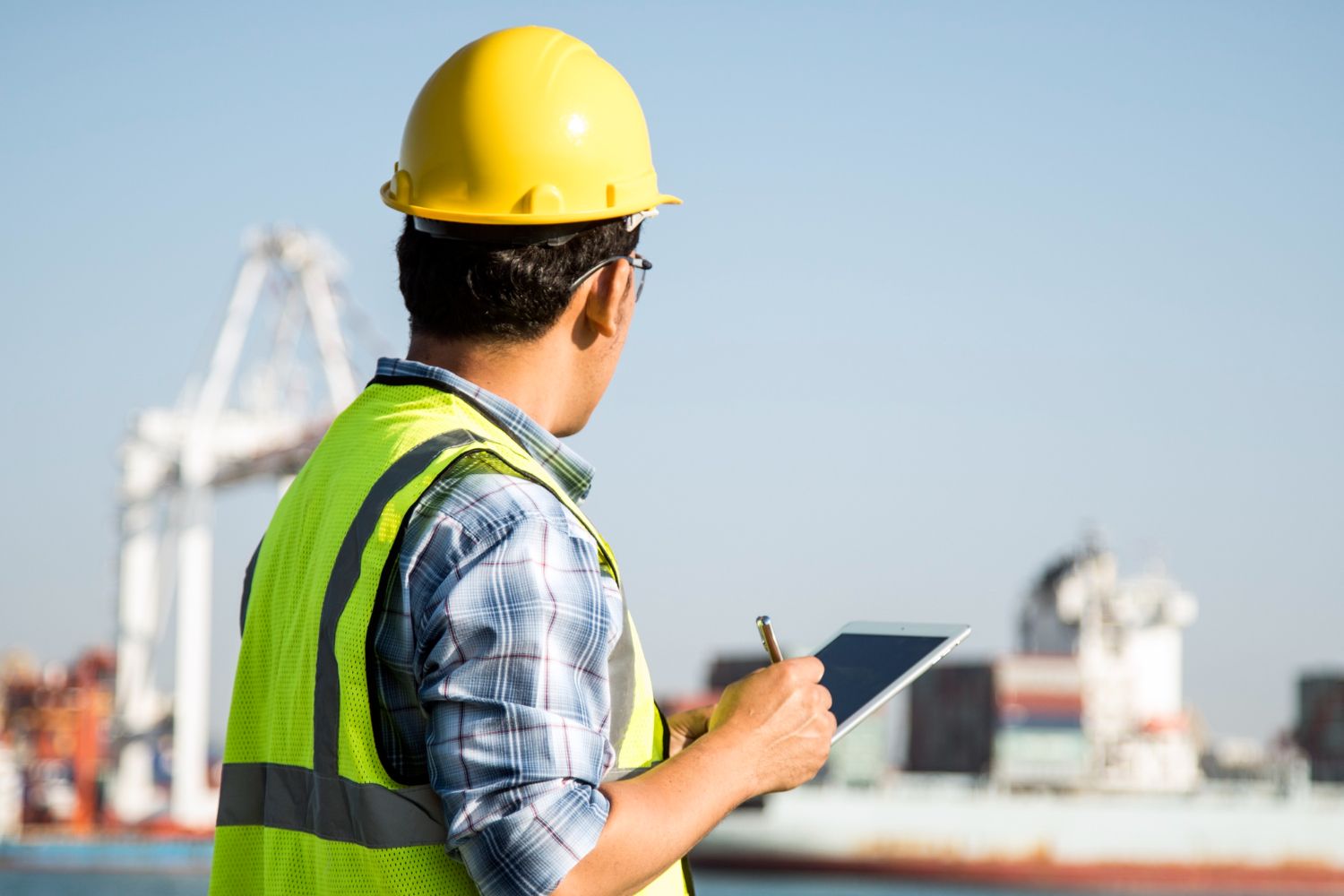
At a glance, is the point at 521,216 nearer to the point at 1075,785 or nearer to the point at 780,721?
the point at 780,721

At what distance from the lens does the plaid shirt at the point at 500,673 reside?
1148mm

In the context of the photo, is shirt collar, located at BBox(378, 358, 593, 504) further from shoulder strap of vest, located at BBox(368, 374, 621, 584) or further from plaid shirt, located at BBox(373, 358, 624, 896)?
plaid shirt, located at BBox(373, 358, 624, 896)

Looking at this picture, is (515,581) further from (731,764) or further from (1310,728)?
(1310,728)

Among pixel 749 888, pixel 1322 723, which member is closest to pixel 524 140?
pixel 749 888

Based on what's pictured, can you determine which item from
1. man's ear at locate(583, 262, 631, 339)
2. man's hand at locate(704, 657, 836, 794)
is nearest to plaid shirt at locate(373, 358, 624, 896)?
man's hand at locate(704, 657, 836, 794)

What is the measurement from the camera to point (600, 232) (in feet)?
4.72

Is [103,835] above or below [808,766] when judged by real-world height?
below

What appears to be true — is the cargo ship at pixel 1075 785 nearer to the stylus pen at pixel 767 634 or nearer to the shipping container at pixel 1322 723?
the shipping container at pixel 1322 723

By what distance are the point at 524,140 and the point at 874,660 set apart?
586mm

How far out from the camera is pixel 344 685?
4.00ft

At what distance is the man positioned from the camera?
3.81 feet

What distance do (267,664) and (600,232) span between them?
487 mm

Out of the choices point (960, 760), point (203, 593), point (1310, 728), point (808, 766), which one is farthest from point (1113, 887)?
point (808, 766)

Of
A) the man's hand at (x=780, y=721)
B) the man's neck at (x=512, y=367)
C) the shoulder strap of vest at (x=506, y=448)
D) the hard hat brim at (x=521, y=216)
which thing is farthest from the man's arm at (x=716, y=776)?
the hard hat brim at (x=521, y=216)
